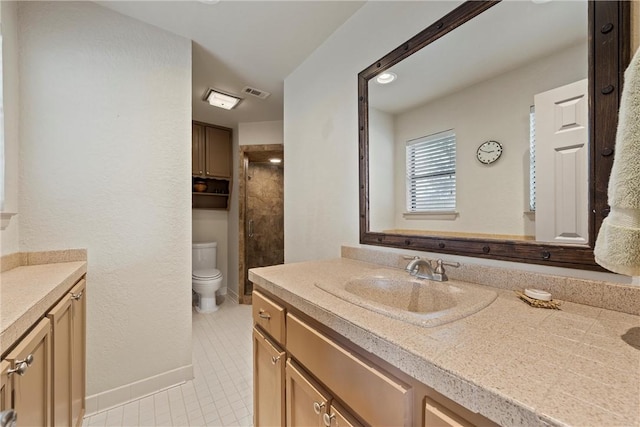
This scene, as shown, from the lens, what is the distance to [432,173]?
3.89 feet

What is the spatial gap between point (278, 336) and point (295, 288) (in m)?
0.22

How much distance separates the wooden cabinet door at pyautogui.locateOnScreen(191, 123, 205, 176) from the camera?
3.27 meters

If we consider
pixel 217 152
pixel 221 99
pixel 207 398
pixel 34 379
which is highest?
pixel 221 99

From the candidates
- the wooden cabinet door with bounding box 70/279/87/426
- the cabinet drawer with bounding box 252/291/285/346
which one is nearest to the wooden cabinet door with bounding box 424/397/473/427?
the cabinet drawer with bounding box 252/291/285/346

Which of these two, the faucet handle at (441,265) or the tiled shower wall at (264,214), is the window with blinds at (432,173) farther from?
the tiled shower wall at (264,214)

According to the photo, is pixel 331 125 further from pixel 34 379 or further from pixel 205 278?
pixel 205 278

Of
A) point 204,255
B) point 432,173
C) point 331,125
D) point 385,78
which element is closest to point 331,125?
point 331,125

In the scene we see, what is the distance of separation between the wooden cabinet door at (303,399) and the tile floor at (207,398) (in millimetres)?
773

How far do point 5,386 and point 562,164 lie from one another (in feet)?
5.40

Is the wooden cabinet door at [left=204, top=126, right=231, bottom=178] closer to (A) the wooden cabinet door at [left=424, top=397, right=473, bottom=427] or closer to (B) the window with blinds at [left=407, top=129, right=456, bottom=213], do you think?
(B) the window with blinds at [left=407, top=129, right=456, bottom=213]

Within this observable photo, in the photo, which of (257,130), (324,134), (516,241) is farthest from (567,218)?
(257,130)

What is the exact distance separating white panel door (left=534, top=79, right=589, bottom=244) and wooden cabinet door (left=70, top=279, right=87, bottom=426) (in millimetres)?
1961

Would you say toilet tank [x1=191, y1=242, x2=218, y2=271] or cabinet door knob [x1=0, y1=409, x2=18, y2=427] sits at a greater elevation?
cabinet door knob [x1=0, y1=409, x2=18, y2=427]

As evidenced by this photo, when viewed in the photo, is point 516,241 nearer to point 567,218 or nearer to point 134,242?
point 567,218
